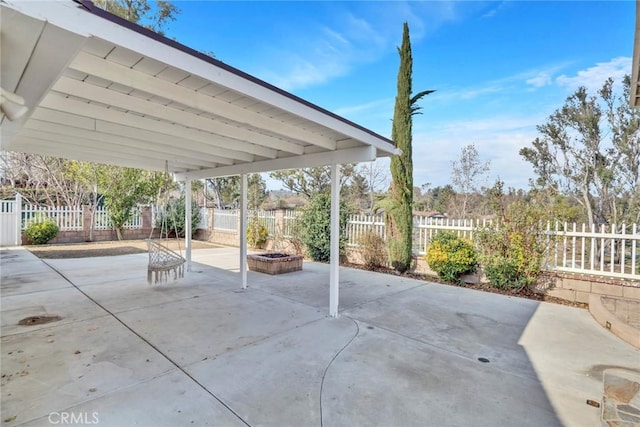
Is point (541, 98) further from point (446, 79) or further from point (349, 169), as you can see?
point (349, 169)

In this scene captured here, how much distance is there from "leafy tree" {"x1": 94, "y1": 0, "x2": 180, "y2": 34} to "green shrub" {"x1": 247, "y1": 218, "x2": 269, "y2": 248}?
12.2m

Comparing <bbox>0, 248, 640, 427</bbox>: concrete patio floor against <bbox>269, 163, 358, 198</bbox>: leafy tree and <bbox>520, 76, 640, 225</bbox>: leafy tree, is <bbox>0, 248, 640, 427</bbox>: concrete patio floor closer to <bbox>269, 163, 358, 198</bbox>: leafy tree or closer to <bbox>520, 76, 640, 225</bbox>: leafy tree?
<bbox>520, 76, 640, 225</bbox>: leafy tree

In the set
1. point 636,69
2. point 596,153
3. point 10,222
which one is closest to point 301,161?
point 636,69

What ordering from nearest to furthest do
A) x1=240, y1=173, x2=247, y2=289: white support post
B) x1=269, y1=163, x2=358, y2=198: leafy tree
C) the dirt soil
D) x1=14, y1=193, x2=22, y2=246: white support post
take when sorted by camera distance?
x1=240, y1=173, x2=247, y2=289: white support post → the dirt soil → x1=14, y1=193, x2=22, y2=246: white support post → x1=269, y1=163, x2=358, y2=198: leafy tree

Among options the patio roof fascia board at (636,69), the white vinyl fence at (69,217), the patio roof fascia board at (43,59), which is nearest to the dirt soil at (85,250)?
the white vinyl fence at (69,217)

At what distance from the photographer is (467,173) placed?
591 inches

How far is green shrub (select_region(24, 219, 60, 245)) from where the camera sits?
10.9 m

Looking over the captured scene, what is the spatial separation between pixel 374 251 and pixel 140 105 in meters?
6.29

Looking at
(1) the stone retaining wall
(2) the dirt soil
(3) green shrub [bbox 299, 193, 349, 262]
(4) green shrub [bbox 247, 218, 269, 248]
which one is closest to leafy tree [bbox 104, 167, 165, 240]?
(2) the dirt soil

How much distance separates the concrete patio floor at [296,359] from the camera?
7.50ft

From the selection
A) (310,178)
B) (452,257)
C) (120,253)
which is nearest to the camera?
(452,257)

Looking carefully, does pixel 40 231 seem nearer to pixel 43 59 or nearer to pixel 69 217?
pixel 69 217

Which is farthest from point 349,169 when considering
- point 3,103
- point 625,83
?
point 3,103

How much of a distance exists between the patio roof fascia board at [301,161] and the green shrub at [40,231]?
830 centimetres
